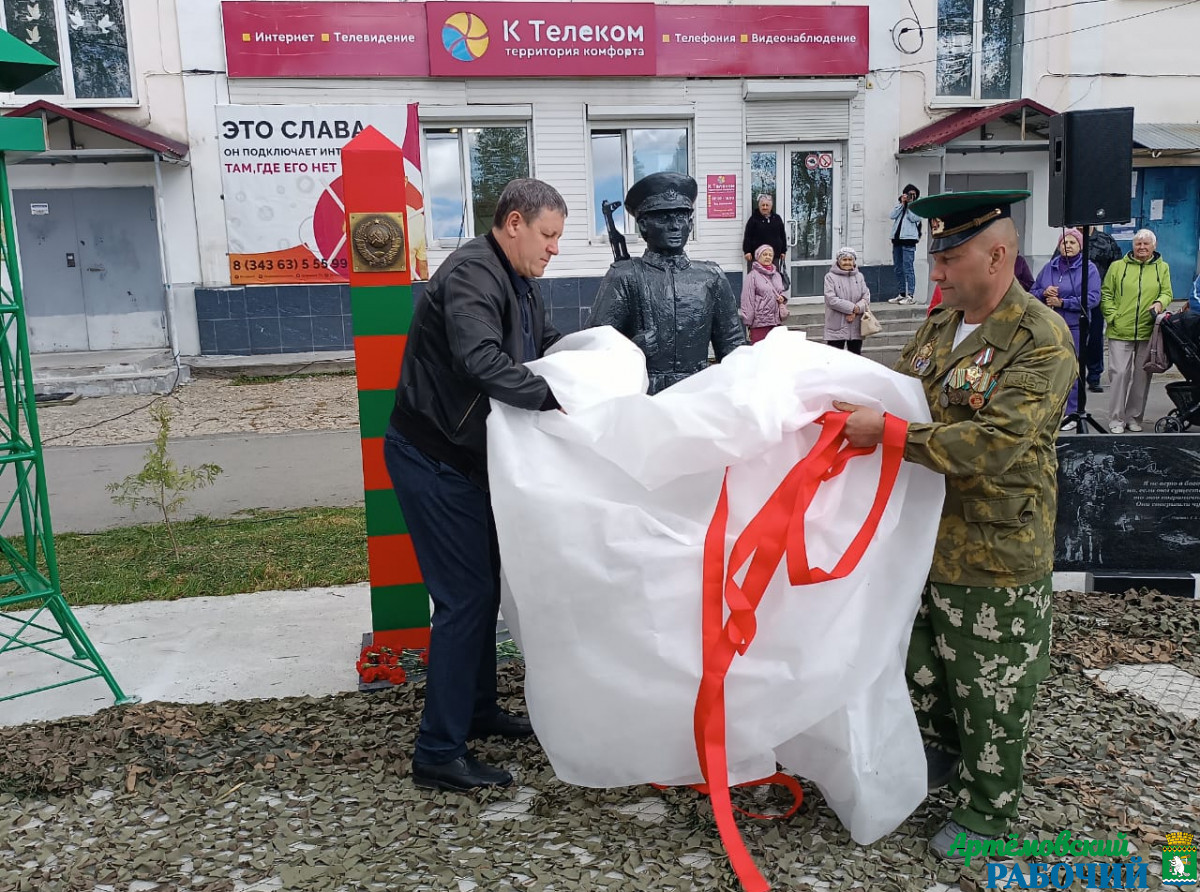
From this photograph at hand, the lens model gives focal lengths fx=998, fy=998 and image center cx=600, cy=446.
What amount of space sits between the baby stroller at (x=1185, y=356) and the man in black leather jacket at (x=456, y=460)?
750cm

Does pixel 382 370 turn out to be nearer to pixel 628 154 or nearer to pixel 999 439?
pixel 999 439

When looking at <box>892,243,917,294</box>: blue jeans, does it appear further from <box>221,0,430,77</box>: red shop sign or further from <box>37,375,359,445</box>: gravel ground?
<box>37,375,359,445</box>: gravel ground

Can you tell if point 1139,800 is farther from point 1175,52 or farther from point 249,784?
point 1175,52

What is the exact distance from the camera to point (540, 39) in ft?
45.3

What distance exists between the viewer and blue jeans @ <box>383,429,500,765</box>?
3.08 meters

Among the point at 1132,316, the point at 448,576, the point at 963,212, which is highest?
the point at 963,212

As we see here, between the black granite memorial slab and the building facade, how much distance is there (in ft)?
32.7

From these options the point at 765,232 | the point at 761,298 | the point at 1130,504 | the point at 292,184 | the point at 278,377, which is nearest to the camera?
the point at 1130,504

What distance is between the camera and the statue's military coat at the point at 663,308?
3953 mm

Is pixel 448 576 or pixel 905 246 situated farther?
pixel 905 246

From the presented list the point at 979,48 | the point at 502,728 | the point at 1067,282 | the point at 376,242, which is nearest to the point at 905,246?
the point at 979,48

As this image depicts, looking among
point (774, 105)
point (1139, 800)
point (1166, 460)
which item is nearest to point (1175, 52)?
point (774, 105)

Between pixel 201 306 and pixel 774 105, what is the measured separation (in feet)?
28.4

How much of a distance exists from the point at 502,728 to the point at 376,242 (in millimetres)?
1932
